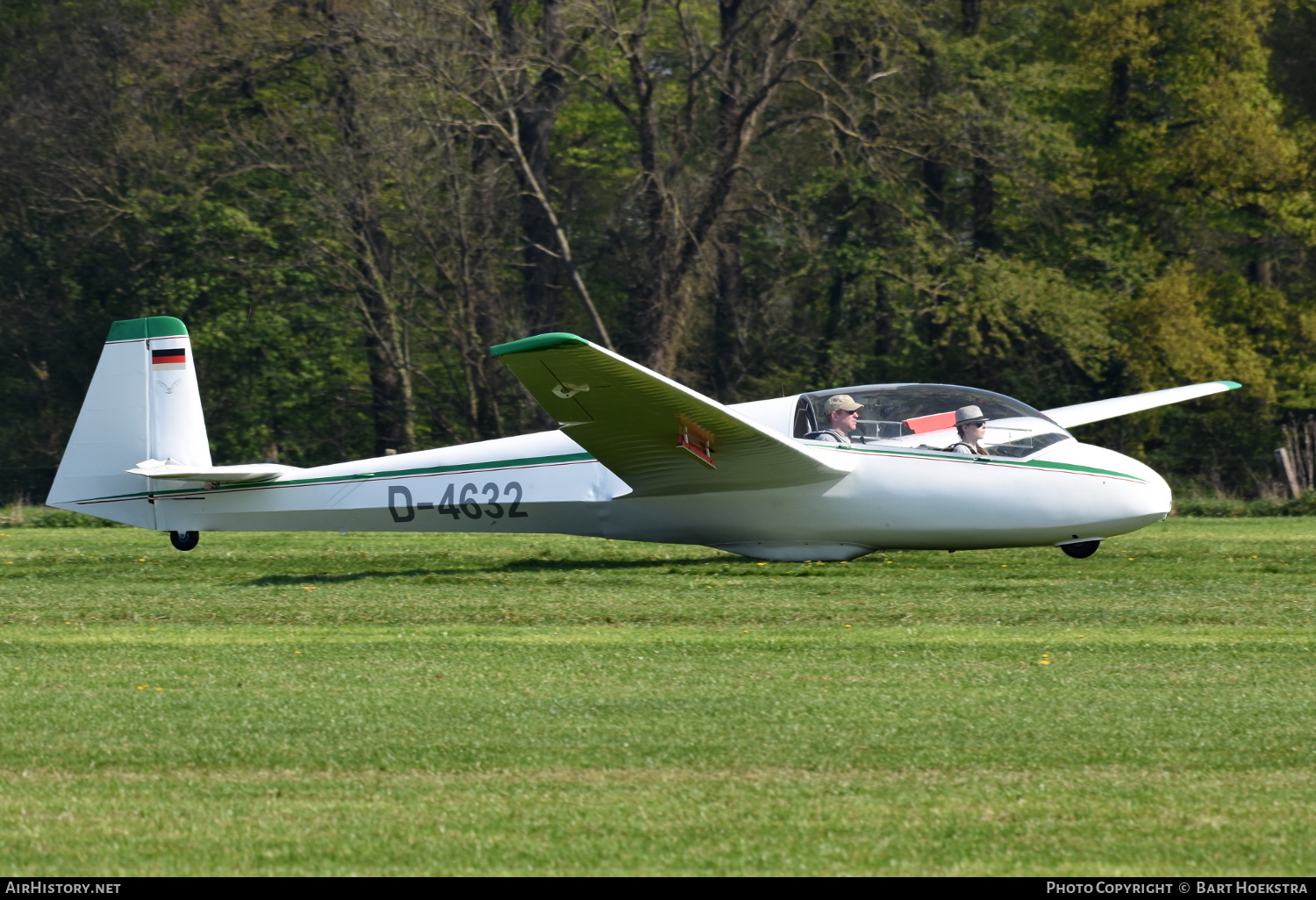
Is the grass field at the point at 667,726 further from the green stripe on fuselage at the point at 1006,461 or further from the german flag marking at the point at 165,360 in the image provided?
the german flag marking at the point at 165,360

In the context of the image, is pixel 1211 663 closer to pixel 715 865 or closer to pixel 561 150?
pixel 715 865

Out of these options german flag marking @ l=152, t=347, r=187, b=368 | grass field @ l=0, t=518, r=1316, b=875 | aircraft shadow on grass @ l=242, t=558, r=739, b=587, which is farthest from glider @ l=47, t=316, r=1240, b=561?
grass field @ l=0, t=518, r=1316, b=875

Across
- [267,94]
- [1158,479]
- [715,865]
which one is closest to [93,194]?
[267,94]

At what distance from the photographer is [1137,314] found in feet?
101

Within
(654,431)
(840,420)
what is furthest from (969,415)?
(654,431)

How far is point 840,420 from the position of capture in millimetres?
12344

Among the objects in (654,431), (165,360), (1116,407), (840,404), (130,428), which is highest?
(165,360)

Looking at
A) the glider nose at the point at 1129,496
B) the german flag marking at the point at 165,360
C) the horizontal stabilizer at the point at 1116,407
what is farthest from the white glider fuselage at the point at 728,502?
the horizontal stabilizer at the point at 1116,407

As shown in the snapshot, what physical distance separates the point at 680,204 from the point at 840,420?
18.6 meters

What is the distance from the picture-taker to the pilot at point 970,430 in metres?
11.9

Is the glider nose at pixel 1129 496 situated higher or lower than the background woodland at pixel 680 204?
lower

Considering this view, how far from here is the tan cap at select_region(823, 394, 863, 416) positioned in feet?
40.6

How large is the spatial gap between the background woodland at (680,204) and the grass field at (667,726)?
19.8 m

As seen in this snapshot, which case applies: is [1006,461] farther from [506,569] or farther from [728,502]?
[506,569]
